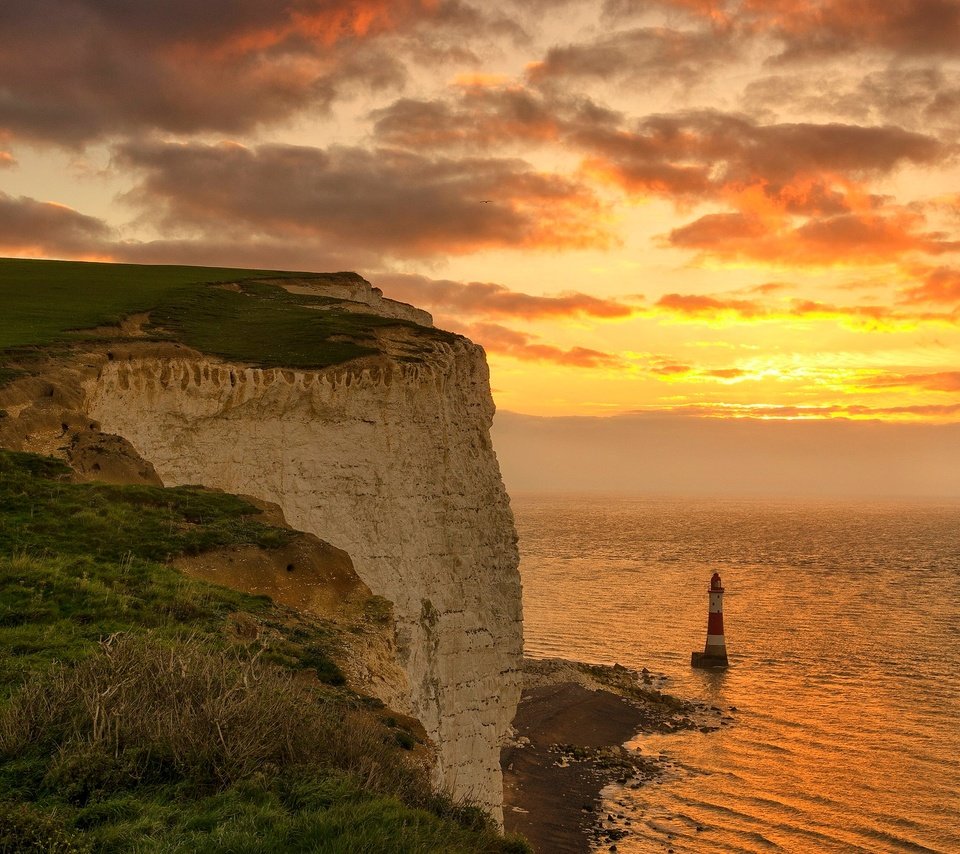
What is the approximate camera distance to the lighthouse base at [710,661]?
51.7 meters

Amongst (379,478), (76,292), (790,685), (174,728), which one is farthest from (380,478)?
(790,685)

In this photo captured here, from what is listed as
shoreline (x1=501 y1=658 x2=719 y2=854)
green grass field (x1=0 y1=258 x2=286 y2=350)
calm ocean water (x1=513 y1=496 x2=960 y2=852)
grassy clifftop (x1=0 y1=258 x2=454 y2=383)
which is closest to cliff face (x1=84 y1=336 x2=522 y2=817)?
grassy clifftop (x1=0 y1=258 x2=454 y2=383)

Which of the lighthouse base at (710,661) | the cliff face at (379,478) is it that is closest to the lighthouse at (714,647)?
the lighthouse base at (710,661)

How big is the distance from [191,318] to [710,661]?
3629 centimetres

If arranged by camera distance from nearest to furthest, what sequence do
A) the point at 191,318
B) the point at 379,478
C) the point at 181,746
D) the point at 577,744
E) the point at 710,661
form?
1. the point at 181,746
2. the point at 379,478
3. the point at 191,318
4. the point at 577,744
5. the point at 710,661

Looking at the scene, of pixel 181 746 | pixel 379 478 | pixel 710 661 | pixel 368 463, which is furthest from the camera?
pixel 710 661

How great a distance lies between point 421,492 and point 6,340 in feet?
38.9

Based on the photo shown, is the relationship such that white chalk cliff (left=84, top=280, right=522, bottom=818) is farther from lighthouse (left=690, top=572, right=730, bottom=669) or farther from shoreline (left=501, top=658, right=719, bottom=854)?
lighthouse (left=690, top=572, right=730, bottom=669)

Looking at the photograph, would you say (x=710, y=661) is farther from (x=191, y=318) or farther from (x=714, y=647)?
(x=191, y=318)

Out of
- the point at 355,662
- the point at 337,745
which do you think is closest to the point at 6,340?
the point at 355,662

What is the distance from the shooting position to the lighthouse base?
51.7 metres

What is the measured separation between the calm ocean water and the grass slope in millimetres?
21622

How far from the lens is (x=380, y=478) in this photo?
76.6 ft

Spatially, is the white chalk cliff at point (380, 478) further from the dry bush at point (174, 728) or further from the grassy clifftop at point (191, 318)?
the dry bush at point (174, 728)
